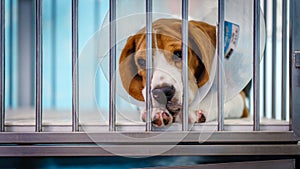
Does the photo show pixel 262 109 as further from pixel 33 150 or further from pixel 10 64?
pixel 10 64

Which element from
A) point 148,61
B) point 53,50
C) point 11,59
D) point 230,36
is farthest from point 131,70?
point 11,59

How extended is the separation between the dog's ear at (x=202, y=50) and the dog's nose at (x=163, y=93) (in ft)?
0.41

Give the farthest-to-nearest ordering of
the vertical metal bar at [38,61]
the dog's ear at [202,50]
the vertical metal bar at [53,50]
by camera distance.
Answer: the vertical metal bar at [53,50] < the dog's ear at [202,50] < the vertical metal bar at [38,61]

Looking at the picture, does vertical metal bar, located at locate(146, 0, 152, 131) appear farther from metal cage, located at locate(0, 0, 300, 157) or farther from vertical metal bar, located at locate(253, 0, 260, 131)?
vertical metal bar, located at locate(253, 0, 260, 131)

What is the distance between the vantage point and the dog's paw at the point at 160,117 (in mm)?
925

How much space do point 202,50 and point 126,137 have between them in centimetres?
30

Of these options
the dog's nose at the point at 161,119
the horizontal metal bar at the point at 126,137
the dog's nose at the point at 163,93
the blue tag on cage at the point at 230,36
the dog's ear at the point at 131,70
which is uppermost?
the blue tag on cage at the point at 230,36

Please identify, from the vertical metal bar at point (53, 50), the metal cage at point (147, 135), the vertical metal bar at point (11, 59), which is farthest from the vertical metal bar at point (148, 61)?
the vertical metal bar at point (11, 59)

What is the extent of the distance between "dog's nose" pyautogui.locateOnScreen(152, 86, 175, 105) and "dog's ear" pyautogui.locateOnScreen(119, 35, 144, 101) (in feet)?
0.29

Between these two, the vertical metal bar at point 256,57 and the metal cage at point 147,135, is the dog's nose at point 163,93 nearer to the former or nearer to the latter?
the metal cage at point 147,135

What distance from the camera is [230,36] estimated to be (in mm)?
1052

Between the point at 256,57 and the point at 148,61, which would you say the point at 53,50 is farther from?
the point at 256,57

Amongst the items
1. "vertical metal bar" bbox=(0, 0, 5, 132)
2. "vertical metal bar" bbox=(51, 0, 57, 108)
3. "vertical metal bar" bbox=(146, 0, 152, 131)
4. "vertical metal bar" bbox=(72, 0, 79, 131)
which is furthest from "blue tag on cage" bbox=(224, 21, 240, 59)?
"vertical metal bar" bbox=(51, 0, 57, 108)

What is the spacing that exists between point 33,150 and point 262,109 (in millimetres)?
953
